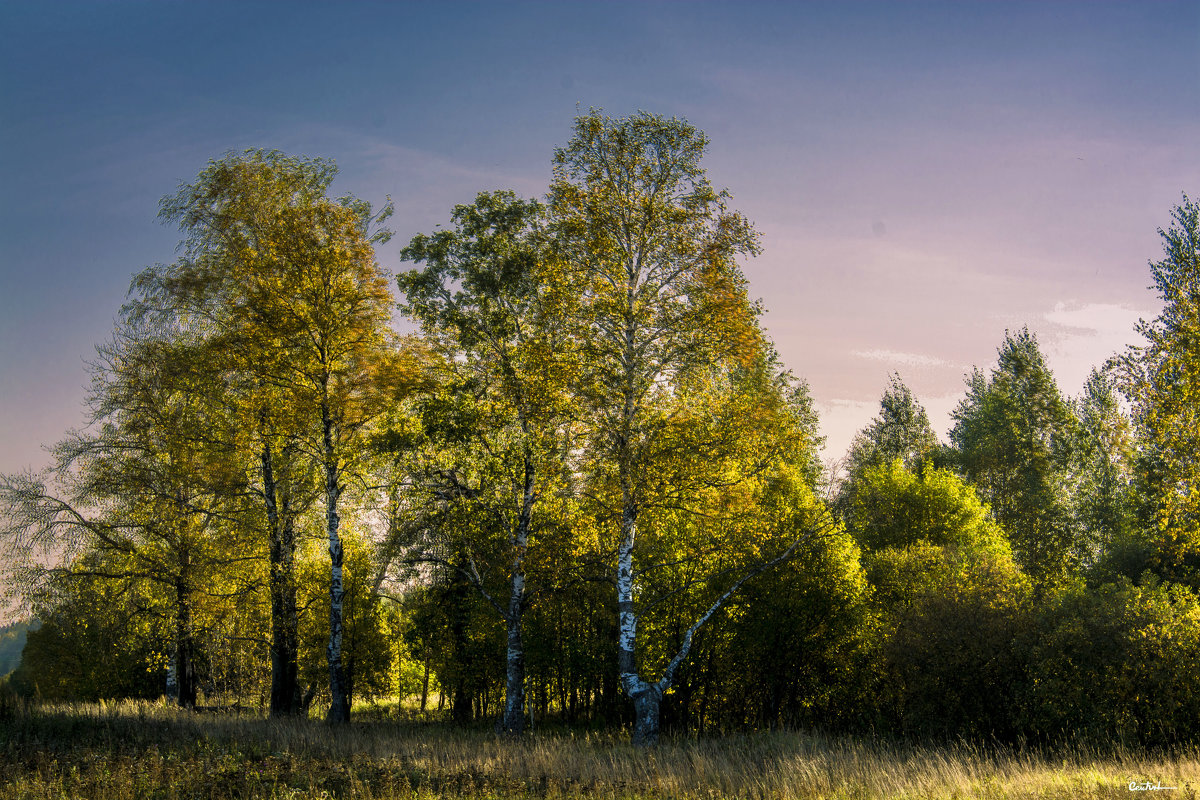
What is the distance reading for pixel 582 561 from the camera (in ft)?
61.6

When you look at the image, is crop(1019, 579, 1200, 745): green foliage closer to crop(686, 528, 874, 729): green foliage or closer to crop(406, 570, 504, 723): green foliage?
crop(686, 528, 874, 729): green foliage

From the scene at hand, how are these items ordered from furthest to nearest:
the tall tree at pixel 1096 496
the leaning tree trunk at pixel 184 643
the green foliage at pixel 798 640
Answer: the tall tree at pixel 1096 496 → the green foliage at pixel 798 640 → the leaning tree trunk at pixel 184 643

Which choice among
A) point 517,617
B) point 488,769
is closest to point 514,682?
point 517,617

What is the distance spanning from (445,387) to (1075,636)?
1762cm

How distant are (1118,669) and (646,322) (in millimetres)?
14234

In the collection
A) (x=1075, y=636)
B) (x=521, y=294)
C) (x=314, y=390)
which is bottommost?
(x=1075, y=636)

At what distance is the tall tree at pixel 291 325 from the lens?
1848 centimetres

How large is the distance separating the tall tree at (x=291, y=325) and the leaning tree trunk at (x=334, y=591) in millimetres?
38

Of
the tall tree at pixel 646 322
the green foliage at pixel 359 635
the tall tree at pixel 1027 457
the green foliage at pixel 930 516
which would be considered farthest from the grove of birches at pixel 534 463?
the tall tree at pixel 1027 457

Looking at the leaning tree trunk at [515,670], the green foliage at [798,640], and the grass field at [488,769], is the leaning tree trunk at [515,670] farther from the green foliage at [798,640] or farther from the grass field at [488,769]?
the green foliage at [798,640]

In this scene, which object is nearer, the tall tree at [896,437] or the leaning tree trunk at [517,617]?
the leaning tree trunk at [517,617]

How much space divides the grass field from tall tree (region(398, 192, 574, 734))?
18.6 feet

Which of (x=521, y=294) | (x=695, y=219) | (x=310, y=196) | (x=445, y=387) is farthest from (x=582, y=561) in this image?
(x=310, y=196)

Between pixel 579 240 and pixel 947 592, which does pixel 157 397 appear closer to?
pixel 579 240
